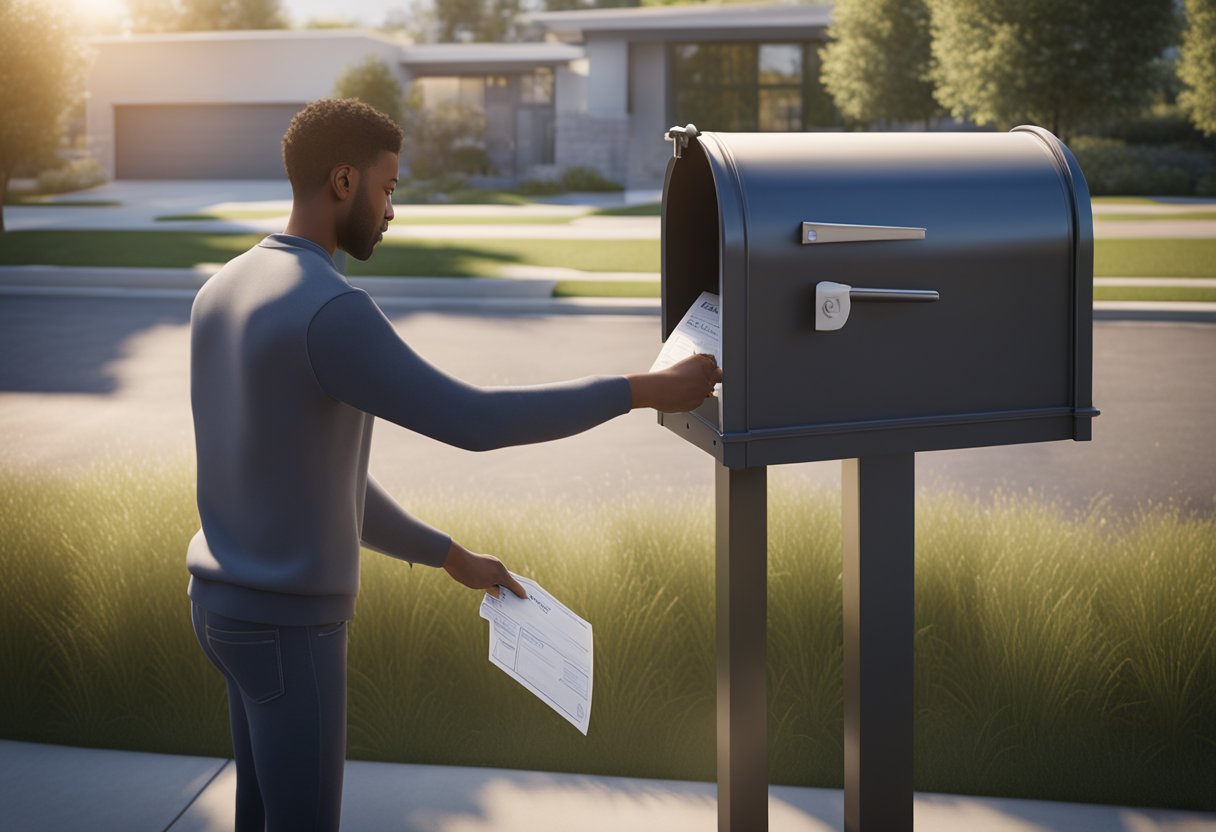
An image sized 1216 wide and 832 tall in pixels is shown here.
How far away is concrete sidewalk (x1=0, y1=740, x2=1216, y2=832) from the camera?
365 centimetres

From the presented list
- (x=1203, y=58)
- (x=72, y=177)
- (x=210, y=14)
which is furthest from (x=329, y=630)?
(x=210, y=14)

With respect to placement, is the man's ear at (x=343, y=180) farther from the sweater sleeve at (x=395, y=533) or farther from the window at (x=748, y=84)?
the window at (x=748, y=84)

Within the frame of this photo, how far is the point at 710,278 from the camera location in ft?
10.5

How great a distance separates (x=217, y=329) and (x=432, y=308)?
43.7 ft

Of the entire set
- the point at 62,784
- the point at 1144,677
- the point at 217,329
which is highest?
the point at 217,329

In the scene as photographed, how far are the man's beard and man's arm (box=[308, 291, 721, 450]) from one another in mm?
200

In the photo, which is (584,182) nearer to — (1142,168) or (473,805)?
(1142,168)

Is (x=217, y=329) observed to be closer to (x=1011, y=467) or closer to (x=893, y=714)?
(x=893, y=714)

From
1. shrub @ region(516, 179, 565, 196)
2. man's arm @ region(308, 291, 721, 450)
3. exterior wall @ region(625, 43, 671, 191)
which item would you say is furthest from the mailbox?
exterior wall @ region(625, 43, 671, 191)

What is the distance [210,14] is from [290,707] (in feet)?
262

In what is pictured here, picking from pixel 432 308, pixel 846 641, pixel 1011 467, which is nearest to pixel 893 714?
pixel 846 641

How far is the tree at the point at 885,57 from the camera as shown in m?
33.6

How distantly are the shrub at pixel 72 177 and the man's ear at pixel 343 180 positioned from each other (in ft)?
126

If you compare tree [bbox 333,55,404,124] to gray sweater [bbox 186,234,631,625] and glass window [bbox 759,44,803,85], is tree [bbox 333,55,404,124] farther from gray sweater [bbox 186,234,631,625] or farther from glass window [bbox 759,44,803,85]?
gray sweater [bbox 186,234,631,625]
